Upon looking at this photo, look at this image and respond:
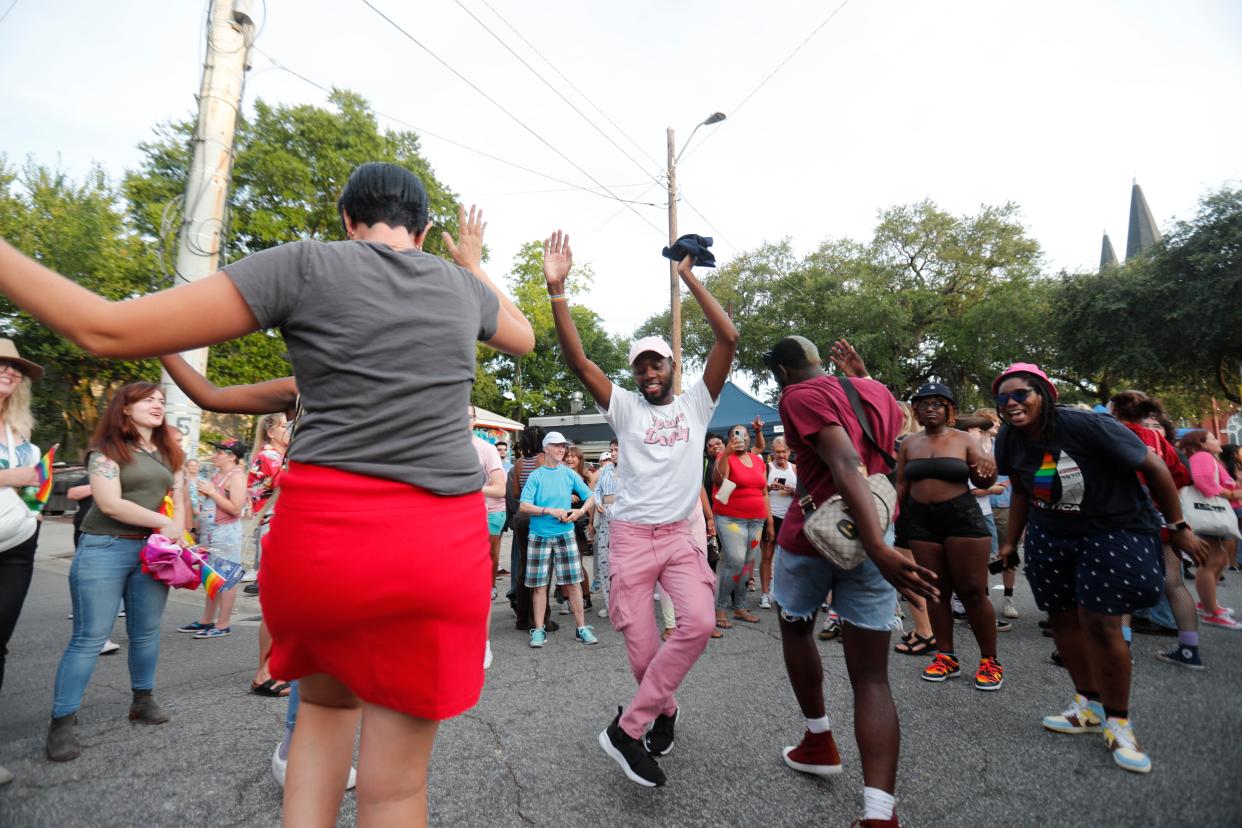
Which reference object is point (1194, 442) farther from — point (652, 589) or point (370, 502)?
A: point (370, 502)

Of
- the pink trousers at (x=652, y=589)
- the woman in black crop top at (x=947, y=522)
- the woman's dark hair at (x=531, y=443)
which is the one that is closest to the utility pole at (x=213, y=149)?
the woman's dark hair at (x=531, y=443)

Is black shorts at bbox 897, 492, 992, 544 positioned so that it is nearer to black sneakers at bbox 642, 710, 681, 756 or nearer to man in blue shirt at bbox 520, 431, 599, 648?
black sneakers at bbox 642, 710, 681, 756

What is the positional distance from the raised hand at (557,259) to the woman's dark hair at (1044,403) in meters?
2.49

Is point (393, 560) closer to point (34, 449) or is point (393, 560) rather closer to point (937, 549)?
point (34, 449)

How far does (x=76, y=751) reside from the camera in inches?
123

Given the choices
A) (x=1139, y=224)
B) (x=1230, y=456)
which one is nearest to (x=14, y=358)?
(x=1230, y=456)

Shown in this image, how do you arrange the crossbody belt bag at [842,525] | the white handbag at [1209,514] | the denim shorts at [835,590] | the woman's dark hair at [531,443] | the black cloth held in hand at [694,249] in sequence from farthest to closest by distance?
the woman's dark hair at [531,443], the white handbag at [1209,514], the black cloth held in hand at [694,249], the denim shorts at [835,590], the crossbody belt bag at [842,525]

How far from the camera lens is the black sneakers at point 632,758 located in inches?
108

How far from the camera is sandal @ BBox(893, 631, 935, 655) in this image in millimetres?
5016

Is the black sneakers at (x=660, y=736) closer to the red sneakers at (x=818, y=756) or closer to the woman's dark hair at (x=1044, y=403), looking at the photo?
the red sneakers at (x=818, y=756)

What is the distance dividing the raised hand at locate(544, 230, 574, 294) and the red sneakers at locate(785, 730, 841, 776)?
93.0 inches

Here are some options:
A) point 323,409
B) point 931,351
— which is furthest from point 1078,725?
point 931,351

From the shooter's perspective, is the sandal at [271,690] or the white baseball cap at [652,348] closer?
the white baseball cap at [652,348]

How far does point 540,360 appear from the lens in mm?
43531
